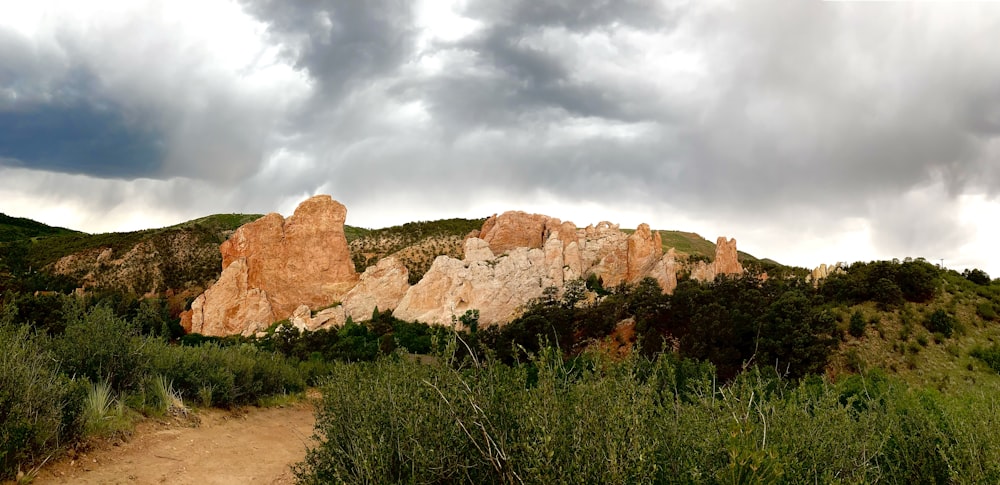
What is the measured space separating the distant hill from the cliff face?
54.6 meters

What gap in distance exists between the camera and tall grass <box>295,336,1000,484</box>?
10.4 feet

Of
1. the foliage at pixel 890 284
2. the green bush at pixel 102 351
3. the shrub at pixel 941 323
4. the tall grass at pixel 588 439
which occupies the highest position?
the foliage at pixel 890 284

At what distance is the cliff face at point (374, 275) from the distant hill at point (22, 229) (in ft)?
179

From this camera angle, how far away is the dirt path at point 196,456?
7.26 meters

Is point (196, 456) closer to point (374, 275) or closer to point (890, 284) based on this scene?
point (890, 284)

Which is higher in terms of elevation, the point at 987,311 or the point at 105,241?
the point at 105,241

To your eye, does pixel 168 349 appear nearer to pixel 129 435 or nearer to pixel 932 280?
pixel 129 435

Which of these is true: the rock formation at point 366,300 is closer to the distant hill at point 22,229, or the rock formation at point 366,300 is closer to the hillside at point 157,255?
the hillside at point 157,255

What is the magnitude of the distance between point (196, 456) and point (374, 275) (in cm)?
4031

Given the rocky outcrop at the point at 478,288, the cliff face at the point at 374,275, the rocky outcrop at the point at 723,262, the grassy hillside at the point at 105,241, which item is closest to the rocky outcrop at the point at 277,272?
the cliff face at the point at 374,275

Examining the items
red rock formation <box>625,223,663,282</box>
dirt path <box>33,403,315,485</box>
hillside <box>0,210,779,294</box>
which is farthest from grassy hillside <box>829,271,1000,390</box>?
hillside <box>0,210,779,294</box>

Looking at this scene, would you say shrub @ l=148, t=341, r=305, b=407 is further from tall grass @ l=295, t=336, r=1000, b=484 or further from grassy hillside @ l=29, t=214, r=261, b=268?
grassy hillside @ l=29, t=214, r=261, b=268

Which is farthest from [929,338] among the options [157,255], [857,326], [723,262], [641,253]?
[157,255]

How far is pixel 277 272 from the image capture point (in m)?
49.1
